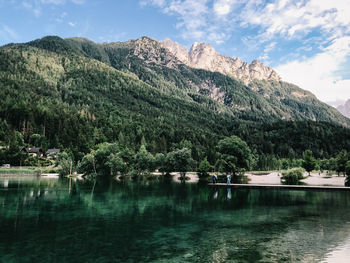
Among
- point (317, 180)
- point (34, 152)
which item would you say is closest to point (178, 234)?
point (317, 180)

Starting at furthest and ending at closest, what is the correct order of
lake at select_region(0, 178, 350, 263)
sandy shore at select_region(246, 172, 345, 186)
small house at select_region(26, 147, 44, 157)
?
1. small house at select_region(26, 147, 44, 157)
2. sandy shore at select_region(246, 172, 345, 186)
3. lake at select_region(0, 178, 350, 263)

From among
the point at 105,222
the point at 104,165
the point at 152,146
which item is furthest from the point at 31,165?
the point at 105,222

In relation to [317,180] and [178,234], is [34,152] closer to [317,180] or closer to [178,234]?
[317,180]

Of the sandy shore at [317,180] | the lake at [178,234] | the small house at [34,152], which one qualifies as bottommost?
the lake at [178,234]

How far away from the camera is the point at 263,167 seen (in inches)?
7215

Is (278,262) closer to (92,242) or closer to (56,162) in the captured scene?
(92,242)

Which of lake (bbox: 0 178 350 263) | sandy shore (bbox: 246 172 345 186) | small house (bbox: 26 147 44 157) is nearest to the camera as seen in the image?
lake (bbox: 0 178 350 263)

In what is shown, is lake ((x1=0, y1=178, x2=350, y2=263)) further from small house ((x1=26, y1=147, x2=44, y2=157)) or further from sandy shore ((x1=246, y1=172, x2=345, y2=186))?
small house ((x1=26, y1=147, x2=44, y2=157))

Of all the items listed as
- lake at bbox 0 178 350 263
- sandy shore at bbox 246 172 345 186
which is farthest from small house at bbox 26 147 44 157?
lake at bbox 0 178 350 263

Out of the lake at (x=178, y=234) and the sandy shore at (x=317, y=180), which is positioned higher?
the sandy shore at (x=317, y=180)

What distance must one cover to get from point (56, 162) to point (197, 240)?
139614mm

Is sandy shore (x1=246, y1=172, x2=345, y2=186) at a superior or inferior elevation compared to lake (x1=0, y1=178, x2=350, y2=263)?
superior

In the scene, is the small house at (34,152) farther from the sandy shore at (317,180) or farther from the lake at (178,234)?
the lake at (178,234)

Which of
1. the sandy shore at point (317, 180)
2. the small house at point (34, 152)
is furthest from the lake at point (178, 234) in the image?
the small house at point (34, 152)
